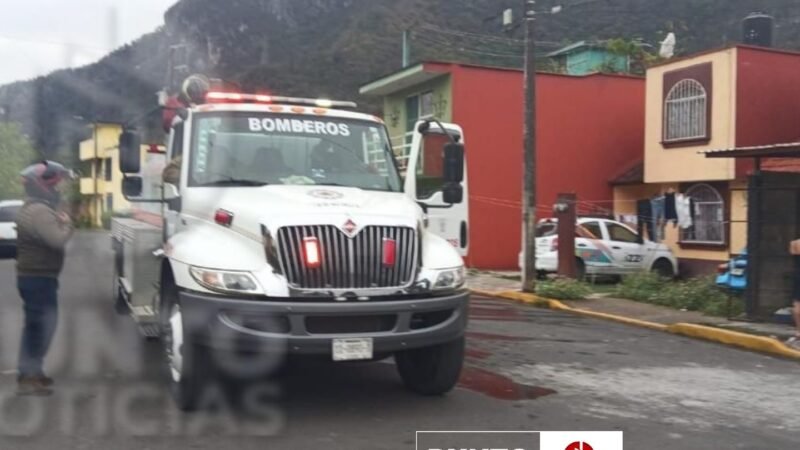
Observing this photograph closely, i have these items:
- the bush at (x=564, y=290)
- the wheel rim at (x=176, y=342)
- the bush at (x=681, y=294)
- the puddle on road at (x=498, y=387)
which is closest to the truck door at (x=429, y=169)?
the puddle on road at (x=498, y=387)

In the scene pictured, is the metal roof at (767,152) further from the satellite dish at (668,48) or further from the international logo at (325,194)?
the satellite dish at (668,48)

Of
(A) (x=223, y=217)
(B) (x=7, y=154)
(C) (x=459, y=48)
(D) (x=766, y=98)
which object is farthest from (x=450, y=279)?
(C) (x=459, y=48)

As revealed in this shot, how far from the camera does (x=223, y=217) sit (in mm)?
6809

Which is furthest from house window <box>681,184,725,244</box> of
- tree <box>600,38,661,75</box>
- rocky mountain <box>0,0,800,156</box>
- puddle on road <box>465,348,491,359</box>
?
tree <box>600,38,661,75</box>

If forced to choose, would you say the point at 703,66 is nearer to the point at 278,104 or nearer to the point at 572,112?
the point at 572,112

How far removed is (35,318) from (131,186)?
208 centimetres

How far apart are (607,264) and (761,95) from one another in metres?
5.39

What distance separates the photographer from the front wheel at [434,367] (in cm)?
720

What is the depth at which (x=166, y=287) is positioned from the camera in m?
7.29

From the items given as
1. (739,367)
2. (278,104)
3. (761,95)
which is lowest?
(739,367)

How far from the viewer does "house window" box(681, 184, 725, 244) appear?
20375 millimetres

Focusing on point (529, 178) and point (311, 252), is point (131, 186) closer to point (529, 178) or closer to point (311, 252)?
point (311, 252)

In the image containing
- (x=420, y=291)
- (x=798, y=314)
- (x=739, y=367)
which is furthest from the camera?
(x=798, y=314)

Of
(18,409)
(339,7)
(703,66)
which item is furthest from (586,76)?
(339,7)
